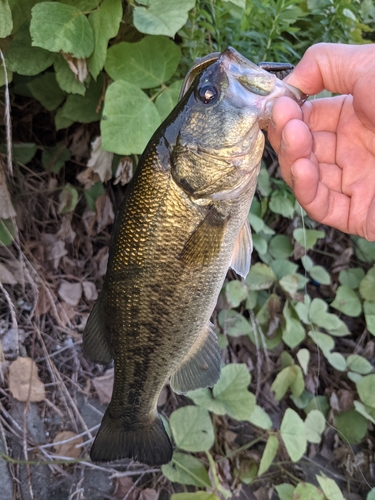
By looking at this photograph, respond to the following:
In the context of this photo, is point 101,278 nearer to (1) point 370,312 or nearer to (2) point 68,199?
(2) point 68,199

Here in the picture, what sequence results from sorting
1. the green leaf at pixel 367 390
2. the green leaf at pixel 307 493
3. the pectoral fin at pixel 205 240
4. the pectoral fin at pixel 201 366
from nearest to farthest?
1. the pectoral fin at pixel 205 240
2. the pectoral fin at pixel 201 366
3. the green leaf at pixel 307 493
4. the green leaf at pixel 367 390

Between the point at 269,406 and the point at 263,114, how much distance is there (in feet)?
6.38

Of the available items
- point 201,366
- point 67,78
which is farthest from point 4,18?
point 201,366

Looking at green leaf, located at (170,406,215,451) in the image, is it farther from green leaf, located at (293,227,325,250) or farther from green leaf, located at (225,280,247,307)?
green leaf, located at (293,227,325,250)

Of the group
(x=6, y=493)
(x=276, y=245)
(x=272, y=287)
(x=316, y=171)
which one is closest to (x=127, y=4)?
(x=316, y=171)

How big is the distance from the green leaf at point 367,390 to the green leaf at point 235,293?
804 millimetres

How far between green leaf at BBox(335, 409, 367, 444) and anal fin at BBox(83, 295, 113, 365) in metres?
1.65

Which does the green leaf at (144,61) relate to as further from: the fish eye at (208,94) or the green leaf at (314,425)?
the green leaf at (314,425)

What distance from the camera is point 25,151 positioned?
209cm

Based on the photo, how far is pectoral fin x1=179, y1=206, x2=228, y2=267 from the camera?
122 cm

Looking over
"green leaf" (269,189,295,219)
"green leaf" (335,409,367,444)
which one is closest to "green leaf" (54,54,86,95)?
"green leaf" (269,189,295,219)

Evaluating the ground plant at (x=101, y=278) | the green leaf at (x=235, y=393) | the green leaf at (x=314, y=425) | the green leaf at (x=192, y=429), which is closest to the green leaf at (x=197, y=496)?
the ground plant at (x=101, y=278)

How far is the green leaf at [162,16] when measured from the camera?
4.26ft

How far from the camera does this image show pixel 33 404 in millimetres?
2027
